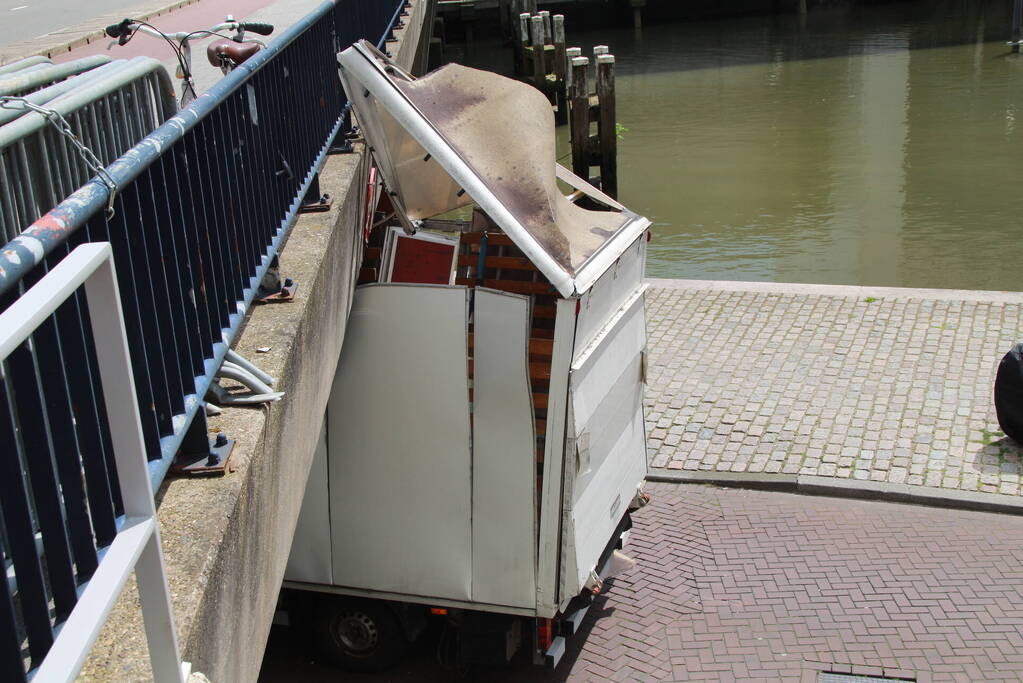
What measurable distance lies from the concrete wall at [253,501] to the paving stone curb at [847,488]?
3971 millimetres

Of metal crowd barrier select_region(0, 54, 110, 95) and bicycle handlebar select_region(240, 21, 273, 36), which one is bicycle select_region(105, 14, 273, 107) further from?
metal crowd barrier select_region(0, 54, 110, 95)

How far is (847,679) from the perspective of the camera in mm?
6719

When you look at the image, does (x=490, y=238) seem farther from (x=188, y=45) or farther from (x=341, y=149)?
(x=188, y=45)

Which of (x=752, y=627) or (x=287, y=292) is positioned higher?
(x=287, y=292)

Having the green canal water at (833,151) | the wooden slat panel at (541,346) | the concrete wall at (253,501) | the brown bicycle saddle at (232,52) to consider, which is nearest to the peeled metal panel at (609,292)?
the wooden slat panel at (541,346)

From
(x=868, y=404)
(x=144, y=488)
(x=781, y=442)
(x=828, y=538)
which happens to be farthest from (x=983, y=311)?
(x=144, y=488)

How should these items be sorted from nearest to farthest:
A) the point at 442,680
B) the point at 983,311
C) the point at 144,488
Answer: the point at 144,488
the point at 442,680
the point at 983,311

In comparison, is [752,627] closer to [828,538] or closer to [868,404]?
[828,538]

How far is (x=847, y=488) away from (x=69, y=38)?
1136 cm

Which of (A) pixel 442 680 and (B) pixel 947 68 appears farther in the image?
(B) pixel 947 68

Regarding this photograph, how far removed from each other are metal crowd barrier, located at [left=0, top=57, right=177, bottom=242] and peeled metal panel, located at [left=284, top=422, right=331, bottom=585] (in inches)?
83.9

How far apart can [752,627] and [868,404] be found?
3426 millimetres

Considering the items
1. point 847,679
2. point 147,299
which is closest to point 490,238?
point 147,299

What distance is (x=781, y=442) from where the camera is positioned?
31.2ft
